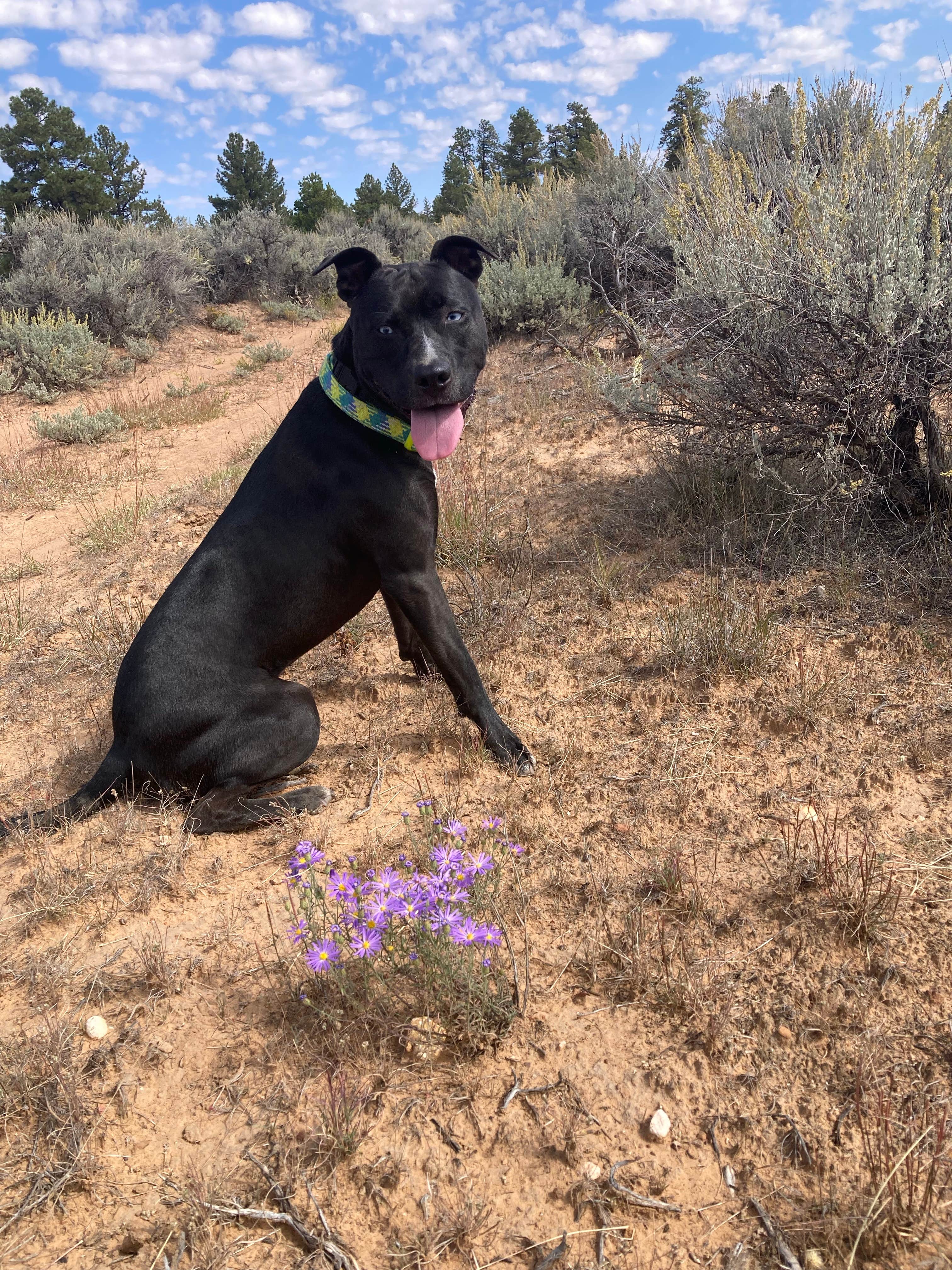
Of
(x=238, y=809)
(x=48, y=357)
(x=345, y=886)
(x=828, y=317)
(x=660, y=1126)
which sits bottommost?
(x=660, y=1126)

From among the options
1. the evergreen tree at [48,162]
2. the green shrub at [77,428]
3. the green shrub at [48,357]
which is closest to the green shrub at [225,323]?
the green shrub at [48,357]

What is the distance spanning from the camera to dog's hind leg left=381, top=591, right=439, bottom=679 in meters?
3.51

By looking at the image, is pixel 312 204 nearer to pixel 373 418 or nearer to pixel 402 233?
pixel 402 233

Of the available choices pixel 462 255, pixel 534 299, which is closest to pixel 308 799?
pixel 462 255

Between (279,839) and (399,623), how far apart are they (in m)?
1.13

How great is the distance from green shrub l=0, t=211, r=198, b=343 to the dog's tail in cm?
1131

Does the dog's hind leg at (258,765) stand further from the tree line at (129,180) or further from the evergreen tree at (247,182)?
the evergreen tree at (247,182)

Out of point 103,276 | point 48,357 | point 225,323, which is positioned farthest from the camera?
point 225,323

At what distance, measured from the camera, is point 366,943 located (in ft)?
5.77

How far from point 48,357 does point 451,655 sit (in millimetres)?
10171

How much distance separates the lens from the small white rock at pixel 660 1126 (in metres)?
1.67

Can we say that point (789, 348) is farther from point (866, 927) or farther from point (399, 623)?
point (866, 927)

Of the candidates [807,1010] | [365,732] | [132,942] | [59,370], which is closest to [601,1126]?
[807,1010]

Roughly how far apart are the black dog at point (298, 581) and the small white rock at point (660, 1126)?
1335 millimetres
